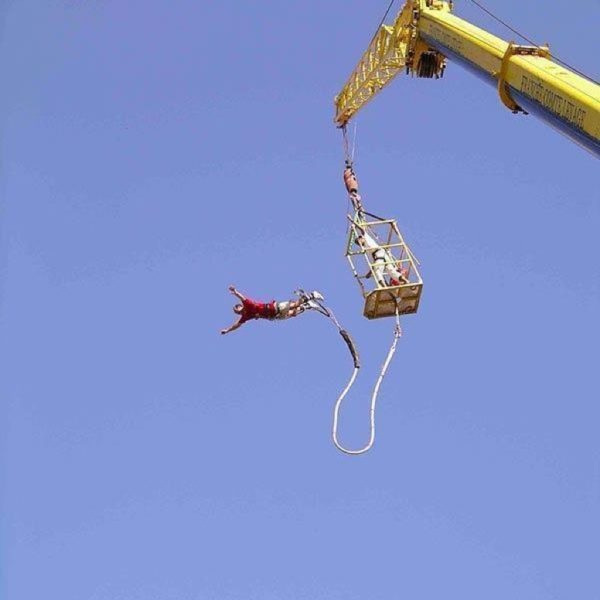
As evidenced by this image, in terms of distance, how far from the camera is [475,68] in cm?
1895

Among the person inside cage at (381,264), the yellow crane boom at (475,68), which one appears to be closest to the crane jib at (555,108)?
the yellow crane boom at (475,68)

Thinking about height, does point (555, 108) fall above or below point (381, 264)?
below

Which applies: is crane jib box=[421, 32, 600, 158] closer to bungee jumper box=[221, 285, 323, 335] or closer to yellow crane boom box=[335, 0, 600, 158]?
yellow crane boom box=[335, 0, 600, 158]

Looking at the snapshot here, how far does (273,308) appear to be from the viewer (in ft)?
61.9

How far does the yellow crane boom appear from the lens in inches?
558

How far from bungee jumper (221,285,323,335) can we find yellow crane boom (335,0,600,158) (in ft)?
17.0

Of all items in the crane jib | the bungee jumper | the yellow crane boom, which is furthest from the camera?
the bungee jumper

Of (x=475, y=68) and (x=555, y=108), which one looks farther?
(x=475, y=68)

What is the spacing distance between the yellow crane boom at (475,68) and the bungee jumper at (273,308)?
5.18 meters

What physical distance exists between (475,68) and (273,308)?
6.18 metres

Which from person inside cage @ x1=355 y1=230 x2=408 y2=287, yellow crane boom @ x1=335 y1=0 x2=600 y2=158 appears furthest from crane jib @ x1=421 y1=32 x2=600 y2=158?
person inside cage @ x1=355 y1=230 x2=408 y2=287

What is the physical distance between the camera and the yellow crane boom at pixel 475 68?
14.2 metres

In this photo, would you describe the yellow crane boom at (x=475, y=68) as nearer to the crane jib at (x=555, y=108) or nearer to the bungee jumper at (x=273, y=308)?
the crane jib at (x=555, y=108)

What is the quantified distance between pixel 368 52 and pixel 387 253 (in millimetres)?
9086
